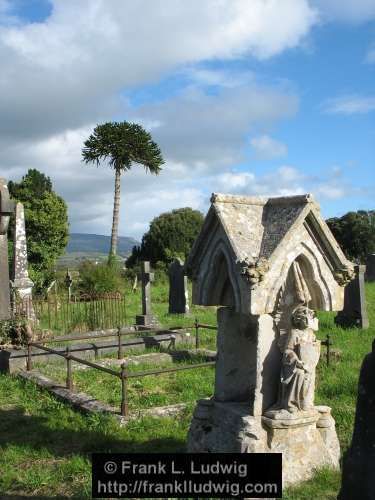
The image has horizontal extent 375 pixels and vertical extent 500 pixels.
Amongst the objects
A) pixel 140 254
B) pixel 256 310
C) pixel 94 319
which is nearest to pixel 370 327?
pixel 94 319

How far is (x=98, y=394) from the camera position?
317 inches

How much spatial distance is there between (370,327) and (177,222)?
3883cm

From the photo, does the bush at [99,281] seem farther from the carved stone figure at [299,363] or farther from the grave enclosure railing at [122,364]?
the carved stone figure at [299,363]

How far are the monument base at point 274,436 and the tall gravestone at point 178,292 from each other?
12907 mm

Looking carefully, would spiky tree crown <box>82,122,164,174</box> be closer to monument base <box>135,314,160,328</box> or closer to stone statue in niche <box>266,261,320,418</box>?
monument base <box>135,314,160,328</box>

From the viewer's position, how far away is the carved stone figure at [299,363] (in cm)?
463

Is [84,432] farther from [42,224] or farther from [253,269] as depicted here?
[42,224]

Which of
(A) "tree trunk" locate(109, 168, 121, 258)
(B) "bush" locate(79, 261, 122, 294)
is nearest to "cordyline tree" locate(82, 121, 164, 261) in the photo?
(A) "tree trunk" locate(109, 168, 121, 258)

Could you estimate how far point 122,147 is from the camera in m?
35.4

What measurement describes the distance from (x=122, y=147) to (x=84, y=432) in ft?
101

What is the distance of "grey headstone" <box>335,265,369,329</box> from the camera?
1330 cm

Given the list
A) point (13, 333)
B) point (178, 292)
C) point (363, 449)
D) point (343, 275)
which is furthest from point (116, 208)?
point (363, 449)

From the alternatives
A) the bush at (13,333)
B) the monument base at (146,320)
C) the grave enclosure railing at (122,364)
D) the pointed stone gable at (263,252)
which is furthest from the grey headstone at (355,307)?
the pointed stone gable at (263,252)

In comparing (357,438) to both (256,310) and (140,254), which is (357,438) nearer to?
(256,310)
